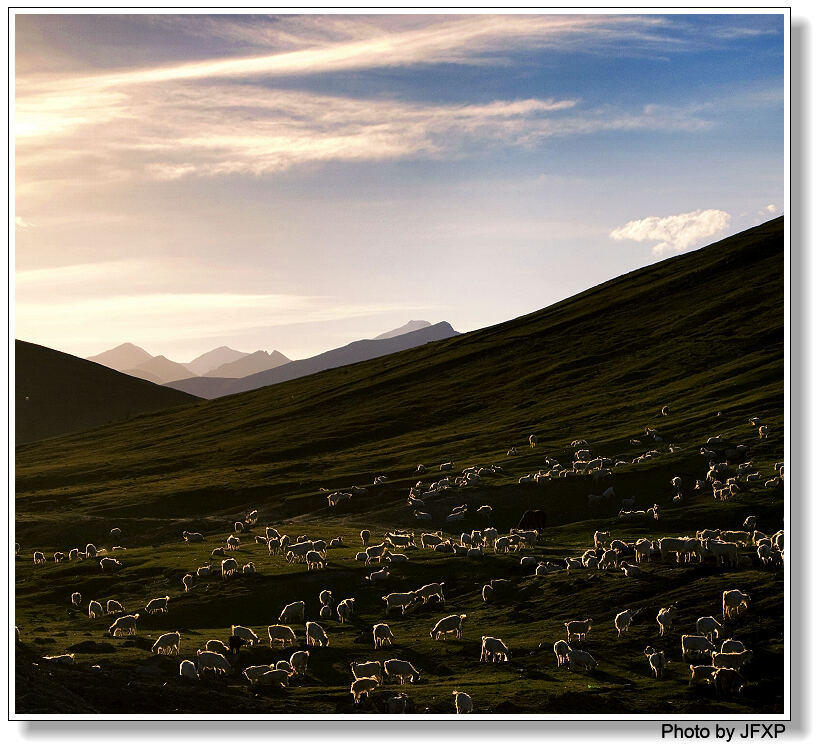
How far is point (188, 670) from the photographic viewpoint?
1108 inches

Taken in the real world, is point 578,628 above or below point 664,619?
below

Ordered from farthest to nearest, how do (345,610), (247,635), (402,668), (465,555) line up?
→ (465,555) → (345,610) → (247,635) → (402,668)

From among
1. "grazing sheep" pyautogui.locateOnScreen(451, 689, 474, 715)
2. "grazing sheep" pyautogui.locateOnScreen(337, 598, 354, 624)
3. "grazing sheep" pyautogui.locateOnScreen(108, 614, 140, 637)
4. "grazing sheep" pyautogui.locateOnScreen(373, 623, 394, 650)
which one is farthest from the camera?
"grazing sheep" pyautogui.locateOnScreen(337, 598, 354, 624)

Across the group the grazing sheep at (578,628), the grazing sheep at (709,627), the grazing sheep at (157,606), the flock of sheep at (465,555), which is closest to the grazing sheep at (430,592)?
the flock of sheep at (465,555)

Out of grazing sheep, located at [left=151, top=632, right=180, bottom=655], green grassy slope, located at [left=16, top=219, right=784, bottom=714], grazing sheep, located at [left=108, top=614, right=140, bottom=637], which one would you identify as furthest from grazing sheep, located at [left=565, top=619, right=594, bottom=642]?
grazing sheep, located at [left=108, top=614, right=140, bottom=637]

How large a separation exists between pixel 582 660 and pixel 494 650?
288cm

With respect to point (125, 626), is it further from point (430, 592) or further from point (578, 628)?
point (578, 628)

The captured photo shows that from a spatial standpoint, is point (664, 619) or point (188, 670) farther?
point (664, 619)

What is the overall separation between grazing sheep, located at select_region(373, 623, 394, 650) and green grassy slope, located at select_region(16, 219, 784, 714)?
436 millimetres

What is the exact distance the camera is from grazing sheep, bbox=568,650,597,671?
27984mm

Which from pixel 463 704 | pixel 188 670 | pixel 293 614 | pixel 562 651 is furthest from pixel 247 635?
pixel 562 651

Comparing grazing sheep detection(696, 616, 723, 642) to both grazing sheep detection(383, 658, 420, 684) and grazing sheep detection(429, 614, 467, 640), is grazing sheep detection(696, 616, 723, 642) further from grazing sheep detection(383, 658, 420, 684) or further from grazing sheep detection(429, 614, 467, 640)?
grazing sheep detection(383, 658, 420, 684)
